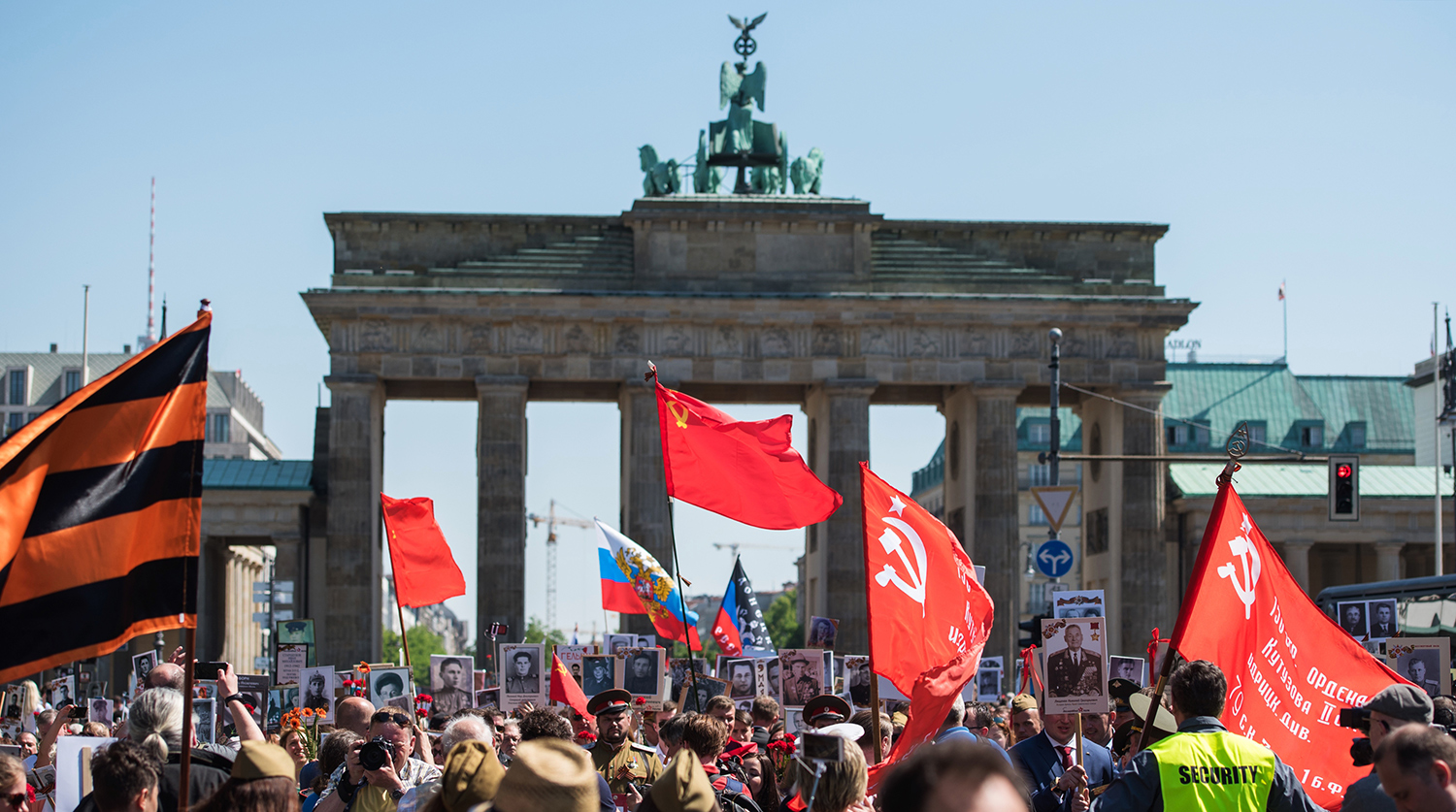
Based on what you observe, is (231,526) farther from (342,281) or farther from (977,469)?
(977,469)

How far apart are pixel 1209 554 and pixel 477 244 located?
4836cm

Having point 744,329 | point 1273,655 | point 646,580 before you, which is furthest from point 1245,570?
point 744,329

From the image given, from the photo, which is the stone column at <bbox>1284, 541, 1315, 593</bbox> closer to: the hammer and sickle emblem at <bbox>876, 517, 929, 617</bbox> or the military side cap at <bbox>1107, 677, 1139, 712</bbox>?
the military side cap at <bbox>1107, 677, 1139, 712</bbox>

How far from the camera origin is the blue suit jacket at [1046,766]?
400 inches

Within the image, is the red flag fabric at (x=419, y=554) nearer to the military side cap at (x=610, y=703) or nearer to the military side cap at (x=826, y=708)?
the military side cap at (x=610, y=703)

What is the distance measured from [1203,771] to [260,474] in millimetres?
53252

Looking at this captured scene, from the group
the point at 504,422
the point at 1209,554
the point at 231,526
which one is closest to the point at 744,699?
the point at 1209,554

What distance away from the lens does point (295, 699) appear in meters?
25.0

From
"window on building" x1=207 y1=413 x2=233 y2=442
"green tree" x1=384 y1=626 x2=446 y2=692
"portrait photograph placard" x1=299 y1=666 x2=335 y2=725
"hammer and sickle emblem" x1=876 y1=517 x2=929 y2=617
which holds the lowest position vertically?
"green tree" x1=384 y1=626 x2=446 y2=692

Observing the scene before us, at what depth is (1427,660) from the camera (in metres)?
18.0

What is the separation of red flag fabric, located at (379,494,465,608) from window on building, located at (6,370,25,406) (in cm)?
10237

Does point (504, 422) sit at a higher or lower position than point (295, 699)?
higher

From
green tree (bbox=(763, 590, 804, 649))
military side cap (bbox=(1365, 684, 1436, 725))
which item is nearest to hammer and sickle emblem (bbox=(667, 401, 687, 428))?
military side cap (bbox=(1365, 684, 1436, 725))

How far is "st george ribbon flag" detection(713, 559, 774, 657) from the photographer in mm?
28312
